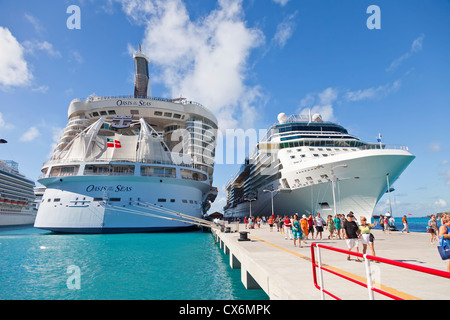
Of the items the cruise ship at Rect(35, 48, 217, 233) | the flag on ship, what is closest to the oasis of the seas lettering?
the cruise ship at Rect(35, 48, 217, 233)

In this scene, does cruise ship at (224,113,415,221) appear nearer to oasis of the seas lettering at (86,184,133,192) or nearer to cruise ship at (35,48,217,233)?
cruise ship at (35,48,217,233)

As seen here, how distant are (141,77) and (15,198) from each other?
48.6m

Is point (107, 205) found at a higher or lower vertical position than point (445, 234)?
higher

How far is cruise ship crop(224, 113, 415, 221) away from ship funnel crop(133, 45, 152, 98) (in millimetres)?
27421

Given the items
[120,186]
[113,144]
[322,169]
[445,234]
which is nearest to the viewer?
[445,234]

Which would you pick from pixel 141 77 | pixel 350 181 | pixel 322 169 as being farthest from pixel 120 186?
pixel 141 77

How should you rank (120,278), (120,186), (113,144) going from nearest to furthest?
1. (120,278)
2. (120,186)
3. (113,144)

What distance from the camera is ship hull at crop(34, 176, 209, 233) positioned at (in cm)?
2855

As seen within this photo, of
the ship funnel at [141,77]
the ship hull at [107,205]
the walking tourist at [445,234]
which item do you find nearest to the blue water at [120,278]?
the walking tourist at [445,234]

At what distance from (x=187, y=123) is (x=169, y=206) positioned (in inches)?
763

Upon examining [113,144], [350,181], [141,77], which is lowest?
[350,181]

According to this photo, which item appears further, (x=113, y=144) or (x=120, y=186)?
(x=113, y=144)

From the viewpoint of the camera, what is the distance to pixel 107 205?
1129 inches

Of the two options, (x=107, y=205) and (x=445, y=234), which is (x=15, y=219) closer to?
(x=107, y=205)
